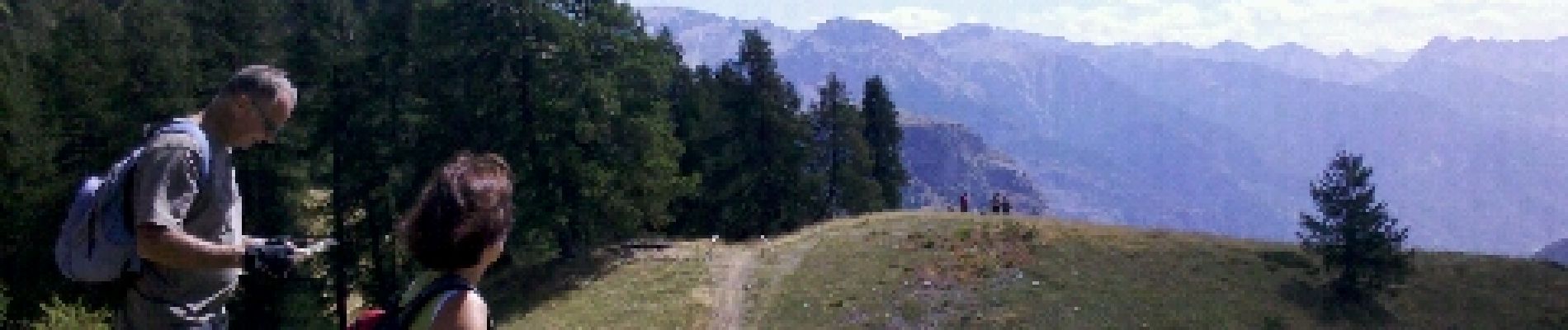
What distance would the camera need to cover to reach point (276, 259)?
520 centimetres

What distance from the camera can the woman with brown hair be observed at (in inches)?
144

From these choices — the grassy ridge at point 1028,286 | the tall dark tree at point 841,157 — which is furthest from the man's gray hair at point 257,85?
the tall dark tree at point 841,157

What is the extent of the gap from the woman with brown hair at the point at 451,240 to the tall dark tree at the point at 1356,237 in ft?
116

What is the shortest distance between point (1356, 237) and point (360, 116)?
3574cm

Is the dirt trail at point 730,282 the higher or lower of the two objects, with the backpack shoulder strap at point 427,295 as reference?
lower

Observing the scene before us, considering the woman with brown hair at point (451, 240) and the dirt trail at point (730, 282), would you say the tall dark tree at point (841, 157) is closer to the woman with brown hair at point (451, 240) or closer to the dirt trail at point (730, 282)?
the dirt trail at point (730, 282)

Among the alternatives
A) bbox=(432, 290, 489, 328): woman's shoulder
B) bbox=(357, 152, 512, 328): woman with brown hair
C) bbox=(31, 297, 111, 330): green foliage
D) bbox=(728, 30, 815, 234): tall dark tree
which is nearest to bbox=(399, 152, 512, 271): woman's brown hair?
bbox=(357, 152, 512, 328): woman with brown hair

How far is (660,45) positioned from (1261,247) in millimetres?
24549

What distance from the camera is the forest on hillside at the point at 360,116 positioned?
3180cm

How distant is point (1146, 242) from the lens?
1448 inches

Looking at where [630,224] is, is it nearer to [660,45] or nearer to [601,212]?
[601,212]

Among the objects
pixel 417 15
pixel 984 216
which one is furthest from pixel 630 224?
pixel 984 216

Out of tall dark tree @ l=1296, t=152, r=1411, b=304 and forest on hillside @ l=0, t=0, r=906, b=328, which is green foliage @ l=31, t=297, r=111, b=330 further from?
tall dark tree @ l=1296, t=152, r=1411, b=304

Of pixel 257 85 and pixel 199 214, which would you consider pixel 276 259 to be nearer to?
pixel 199 214
